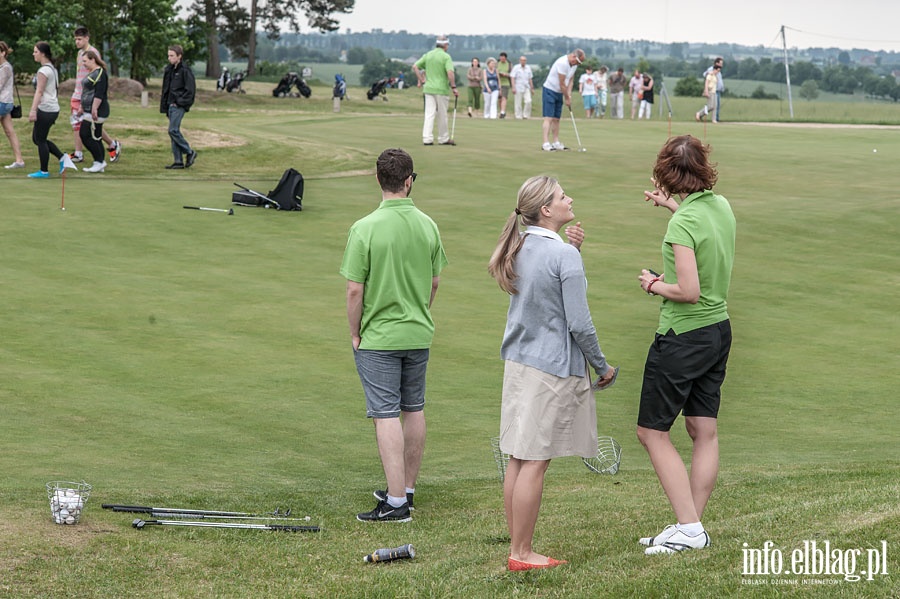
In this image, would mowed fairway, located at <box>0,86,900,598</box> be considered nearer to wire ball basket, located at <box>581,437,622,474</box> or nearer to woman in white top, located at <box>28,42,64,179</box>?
wire ball basket, located at <box>581,437,622,474</box>

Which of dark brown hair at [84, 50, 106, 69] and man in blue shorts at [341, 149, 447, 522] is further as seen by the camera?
dark brown hair at [84, 50, 106, 69]

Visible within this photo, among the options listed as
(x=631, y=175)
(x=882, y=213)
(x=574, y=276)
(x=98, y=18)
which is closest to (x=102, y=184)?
(x=631, y=175)

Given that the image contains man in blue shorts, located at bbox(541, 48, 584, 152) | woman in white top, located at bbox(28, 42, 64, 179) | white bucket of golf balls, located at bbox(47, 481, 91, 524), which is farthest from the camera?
man in blue shorts, located at bbox(541, 48, 584, 152)

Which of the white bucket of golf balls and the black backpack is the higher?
the black backpack

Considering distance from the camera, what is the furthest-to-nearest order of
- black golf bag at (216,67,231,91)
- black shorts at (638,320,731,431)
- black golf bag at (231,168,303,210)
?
black golf bag at (216,67,231,91)
black golf bag at (231,168,303,210)
black shorts at (638,320,731,431)

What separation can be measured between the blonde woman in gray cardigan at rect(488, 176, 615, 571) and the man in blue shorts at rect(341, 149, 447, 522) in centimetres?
134

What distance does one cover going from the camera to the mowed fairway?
5695mm

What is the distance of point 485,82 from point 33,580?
36.5m

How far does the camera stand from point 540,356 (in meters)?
5.61

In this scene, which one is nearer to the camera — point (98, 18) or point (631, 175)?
point (631, 175)

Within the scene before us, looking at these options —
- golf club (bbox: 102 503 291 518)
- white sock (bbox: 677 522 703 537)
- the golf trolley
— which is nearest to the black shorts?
white sock (bbox: 677 522 703 537)

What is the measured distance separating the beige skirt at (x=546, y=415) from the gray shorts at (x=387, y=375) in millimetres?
1424

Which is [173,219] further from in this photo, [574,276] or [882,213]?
[574,276]

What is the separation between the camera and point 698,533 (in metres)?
5.63
